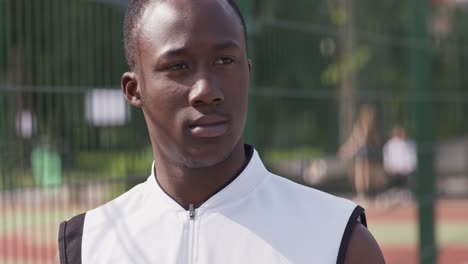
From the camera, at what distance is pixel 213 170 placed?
84.7 inches

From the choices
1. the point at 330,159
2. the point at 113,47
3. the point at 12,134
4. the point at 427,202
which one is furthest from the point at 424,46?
the point at 12,134

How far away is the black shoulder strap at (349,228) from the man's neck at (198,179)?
0.77 ft

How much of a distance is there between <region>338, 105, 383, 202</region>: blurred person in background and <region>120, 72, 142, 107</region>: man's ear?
126 inches

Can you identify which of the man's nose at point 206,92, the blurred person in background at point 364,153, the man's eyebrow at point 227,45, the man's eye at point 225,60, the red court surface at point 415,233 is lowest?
the red court surface at point 415,233

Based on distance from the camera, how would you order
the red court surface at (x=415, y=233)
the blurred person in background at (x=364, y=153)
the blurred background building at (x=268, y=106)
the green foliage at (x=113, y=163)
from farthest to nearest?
1. the red court surface at (x=415, y=233)
2. the blurred person in background at (x=364, y=153)
3. the green foliage at (x=113, y=163)
4. the blurred background building at (x=268, y=106)

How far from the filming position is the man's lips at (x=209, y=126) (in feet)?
6.64

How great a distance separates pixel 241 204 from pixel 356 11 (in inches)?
170

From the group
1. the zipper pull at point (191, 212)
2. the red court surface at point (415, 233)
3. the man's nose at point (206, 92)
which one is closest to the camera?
the man's nose at point (206, 92)

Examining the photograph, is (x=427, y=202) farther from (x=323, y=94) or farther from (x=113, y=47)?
(x=113, y=47)

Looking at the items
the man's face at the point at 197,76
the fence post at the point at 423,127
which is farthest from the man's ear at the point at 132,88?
the fence post at the point at 423,127

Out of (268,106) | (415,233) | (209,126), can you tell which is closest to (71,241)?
(209,126)

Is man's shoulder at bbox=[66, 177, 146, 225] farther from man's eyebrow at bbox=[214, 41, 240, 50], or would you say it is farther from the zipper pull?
man's eyebrow at bbox=[214, 41, 240, 50]

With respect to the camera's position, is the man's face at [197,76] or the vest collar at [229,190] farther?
the vest collar at [229,190]

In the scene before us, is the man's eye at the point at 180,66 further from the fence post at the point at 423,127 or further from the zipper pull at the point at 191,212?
the fence post at the point at 423,127
